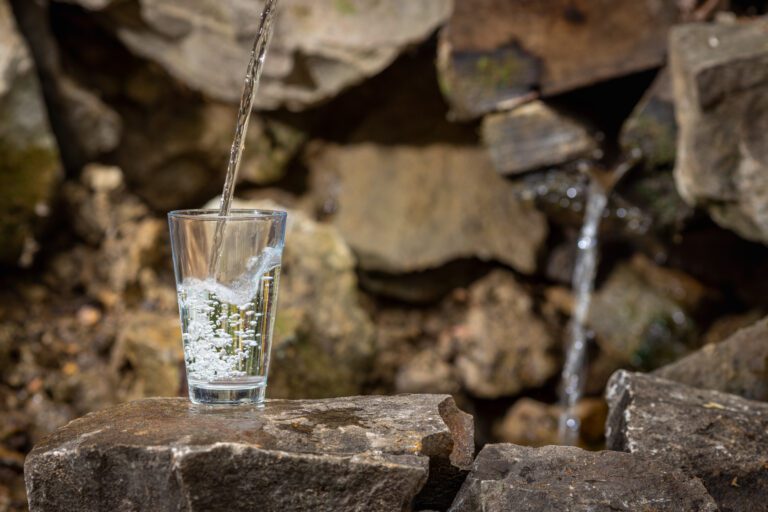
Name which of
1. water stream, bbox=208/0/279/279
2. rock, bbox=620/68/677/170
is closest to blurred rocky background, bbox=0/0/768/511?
rock, bbox=620/68/677/170

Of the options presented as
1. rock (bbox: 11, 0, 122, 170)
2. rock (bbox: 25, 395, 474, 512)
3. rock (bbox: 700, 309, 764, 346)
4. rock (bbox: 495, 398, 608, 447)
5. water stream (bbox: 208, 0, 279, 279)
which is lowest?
rock (bbox: 495, 398, 608, 447)

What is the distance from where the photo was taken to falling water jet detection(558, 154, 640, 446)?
13.8 ft

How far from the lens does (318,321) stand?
4.10 metres

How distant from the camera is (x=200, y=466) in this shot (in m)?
1.36

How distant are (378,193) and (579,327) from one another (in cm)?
129

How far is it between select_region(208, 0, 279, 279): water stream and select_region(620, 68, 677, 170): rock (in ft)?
7.10

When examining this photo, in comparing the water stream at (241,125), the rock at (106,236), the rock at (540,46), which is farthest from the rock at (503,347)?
the water stream at (241,125)

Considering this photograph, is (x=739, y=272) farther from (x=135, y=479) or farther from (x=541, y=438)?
(x=135, y=479)

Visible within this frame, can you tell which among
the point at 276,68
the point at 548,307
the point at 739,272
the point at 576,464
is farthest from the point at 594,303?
the point at 576,464

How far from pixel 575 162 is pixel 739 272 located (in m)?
1.08

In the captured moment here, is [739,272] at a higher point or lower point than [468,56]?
lower

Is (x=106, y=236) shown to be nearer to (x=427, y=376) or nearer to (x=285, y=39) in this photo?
(x=285, y=39)

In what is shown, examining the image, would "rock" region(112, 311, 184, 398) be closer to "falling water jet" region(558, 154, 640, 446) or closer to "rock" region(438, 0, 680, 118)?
"rock" region(438, 0, 680, 118)

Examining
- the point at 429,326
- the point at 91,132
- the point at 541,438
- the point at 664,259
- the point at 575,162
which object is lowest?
the point at 541,438
